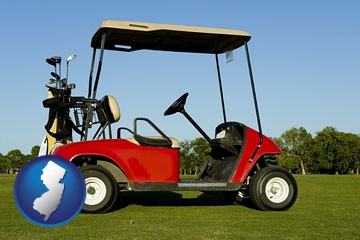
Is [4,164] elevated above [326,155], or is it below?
above

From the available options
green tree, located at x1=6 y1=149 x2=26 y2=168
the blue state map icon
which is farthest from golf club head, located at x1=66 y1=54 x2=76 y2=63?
green tree, located at x1=6 y1=149 x2=26 y2=168

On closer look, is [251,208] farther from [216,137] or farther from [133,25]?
[133,25]

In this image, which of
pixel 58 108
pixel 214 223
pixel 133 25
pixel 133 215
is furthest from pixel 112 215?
pixel 133 25

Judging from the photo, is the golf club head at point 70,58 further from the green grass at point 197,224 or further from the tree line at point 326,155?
the tree line at point 326,155

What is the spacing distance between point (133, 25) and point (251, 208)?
3065 millimetres

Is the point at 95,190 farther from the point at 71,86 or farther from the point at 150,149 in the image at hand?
the point at 71,86

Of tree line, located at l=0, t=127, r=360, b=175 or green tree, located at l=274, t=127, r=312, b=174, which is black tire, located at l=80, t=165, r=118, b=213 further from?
green tree, located at l=274, t=127, r=312, b=174

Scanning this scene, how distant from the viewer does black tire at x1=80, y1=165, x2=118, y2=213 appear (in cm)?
622

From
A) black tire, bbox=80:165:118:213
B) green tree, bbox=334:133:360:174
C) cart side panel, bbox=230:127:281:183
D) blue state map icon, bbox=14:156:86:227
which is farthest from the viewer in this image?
green tree, bbox=334:133:360:174

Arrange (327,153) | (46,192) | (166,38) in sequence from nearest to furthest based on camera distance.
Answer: (46,192) < (166,38) < (327,153)

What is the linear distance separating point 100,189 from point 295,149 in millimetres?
87745

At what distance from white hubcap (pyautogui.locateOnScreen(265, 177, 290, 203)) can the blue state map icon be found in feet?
14.4

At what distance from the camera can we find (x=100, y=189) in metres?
6.27

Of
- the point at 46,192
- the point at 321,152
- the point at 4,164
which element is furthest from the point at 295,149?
the point at 46,192
